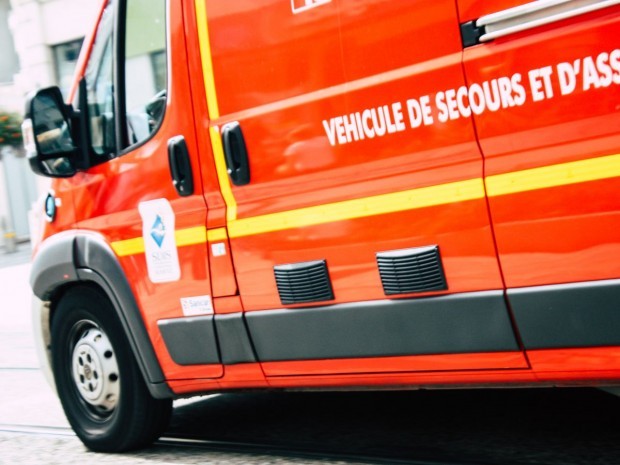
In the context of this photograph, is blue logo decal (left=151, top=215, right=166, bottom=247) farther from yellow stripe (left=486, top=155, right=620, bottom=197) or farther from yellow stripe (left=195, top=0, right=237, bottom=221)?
yellow stripe (left=486, top=155, right=620, bottom=197)

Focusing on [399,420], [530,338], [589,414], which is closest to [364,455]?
[399,420]

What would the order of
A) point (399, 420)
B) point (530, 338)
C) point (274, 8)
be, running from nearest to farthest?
point (530, 338) → point (274, 8) → point (399, 420)

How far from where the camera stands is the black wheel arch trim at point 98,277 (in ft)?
17.4

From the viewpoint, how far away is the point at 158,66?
5125mm

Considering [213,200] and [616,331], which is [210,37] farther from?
[616,331]

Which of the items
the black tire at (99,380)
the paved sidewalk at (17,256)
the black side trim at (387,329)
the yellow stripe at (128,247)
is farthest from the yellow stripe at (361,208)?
the paved sidewalk at (17,256)

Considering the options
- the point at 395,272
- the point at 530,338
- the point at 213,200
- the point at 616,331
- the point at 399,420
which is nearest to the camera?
the point at 616,331

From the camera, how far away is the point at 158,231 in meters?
5.12

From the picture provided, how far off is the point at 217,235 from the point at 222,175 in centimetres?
Result: 26

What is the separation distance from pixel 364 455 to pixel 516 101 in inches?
72.9

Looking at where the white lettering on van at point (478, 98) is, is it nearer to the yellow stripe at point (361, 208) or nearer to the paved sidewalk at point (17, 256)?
the yellow stripe at point (361, 208)

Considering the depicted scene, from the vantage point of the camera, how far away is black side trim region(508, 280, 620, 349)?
141 inches

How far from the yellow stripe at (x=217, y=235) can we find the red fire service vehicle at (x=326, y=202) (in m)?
0.01

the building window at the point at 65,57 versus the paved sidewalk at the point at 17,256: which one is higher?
the building window at the point at 65,57
